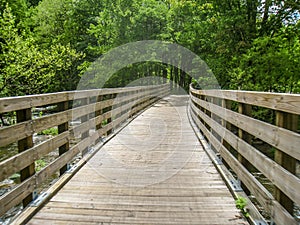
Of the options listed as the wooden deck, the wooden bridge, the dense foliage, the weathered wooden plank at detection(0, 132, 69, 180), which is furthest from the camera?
the dense foliage

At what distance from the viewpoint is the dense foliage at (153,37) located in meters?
10.9

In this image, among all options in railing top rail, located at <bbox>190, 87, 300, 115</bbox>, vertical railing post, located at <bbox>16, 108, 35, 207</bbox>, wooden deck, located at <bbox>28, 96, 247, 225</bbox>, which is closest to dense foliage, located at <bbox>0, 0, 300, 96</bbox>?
wooden deck, located at <bbox>28, 96, 247, 225</bbox>

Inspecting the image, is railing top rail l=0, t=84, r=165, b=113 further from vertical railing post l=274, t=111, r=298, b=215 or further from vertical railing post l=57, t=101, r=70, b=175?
vertical railing post l=274, t=111, r=298, b=215

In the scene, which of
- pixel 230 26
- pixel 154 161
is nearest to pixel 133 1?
pixel 230 26

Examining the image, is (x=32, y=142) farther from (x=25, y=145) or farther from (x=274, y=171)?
(x=274, y=171)

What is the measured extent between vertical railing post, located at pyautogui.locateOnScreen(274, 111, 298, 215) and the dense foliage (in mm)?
8942

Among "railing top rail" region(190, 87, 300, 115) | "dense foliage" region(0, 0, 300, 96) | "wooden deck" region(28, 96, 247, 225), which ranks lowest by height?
"wooden deck" region(28, 96, 247, 225)

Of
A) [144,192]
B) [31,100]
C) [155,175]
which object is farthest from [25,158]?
[155,175]

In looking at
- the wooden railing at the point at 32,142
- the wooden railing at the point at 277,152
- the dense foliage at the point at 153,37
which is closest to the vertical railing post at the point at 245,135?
the wooden railing at the point at 277,152

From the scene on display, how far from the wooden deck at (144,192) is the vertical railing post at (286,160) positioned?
53cm

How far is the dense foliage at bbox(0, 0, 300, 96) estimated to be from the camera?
35.8ft

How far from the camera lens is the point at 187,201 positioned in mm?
2775

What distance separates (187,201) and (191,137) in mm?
3412

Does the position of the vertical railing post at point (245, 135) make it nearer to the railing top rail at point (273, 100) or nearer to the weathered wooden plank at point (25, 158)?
the railing top rail at point (273, 100)
